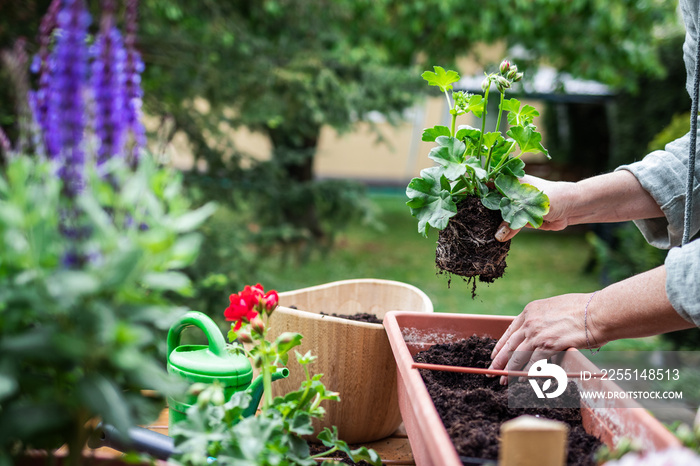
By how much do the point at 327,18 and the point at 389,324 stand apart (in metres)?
4.04

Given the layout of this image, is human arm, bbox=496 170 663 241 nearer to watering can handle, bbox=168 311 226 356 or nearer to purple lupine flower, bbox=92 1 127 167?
watering can handle, bbox=168 311 226 356

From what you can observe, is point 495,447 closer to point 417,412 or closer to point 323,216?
point 417,412

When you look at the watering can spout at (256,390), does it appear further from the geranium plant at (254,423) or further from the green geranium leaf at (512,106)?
the green geranium leaf at (512,106)

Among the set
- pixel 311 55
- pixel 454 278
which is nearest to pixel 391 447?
pixel 311 55

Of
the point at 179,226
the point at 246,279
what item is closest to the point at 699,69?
the point at 179,226

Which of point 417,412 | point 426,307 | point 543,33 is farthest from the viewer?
point 543,33

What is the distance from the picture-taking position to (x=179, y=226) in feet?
2.07

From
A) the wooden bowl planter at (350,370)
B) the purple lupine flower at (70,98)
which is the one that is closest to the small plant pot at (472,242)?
the wooden bowl planter at (350,370)

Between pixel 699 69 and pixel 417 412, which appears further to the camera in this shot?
pixel 699 69

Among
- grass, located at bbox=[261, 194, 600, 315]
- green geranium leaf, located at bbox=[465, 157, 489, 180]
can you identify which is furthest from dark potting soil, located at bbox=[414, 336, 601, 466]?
grass, located at bbox=[261, 194, 600, 315]

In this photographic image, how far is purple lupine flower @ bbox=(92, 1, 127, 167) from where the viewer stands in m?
0.64

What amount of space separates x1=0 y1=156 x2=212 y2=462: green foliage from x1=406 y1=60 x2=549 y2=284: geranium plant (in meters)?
0.59

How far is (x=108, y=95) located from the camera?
0.65 meters

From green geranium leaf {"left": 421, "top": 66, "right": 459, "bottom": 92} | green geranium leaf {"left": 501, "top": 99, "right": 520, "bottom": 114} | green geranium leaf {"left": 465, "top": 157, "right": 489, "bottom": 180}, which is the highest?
green geranium leaf {"left": 421, "top": 66, "right": 459, "bottom": 92}
